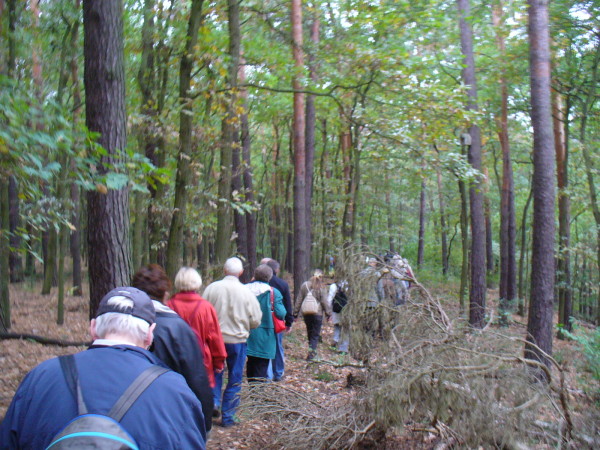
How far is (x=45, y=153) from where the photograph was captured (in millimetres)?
4207

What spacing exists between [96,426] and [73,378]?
26 cm

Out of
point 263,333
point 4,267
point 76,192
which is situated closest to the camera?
point 263,333

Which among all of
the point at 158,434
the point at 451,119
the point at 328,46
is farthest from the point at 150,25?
the point at 158,434

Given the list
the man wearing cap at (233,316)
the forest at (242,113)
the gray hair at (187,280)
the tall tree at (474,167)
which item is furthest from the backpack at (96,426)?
the tall tree at (474,167)

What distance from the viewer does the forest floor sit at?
5598mm

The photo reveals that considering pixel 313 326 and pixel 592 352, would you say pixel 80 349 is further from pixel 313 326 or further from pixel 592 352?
pixel 592 352

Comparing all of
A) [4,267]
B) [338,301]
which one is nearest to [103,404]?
[338,301]

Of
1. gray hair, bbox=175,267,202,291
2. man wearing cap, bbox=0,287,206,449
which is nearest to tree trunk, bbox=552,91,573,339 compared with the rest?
gray hair, bbox=175,267,202,291

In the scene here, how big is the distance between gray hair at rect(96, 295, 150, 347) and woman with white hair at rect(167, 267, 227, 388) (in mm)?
2657

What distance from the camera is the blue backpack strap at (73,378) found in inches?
69.3

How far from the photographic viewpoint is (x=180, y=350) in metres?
3.55

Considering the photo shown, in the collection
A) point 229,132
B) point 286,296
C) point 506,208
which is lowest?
point 286,296

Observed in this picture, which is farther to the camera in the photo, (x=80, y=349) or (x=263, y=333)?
(x=80, y=349)

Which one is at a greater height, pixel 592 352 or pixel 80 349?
pixel 592 352
